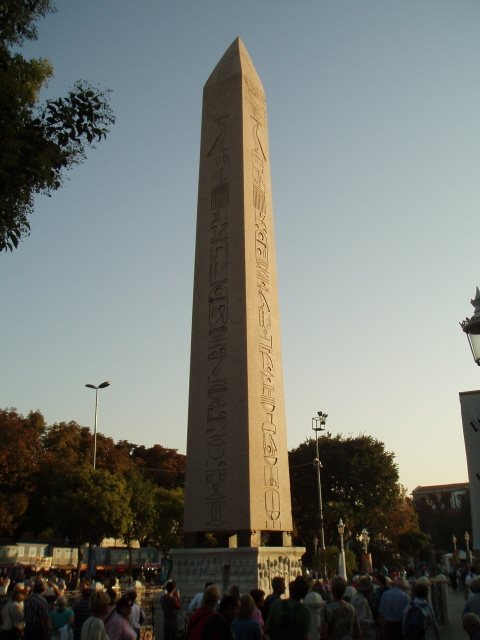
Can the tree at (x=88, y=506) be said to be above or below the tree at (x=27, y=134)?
below

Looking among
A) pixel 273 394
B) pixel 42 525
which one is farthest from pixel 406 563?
pixel 273 394

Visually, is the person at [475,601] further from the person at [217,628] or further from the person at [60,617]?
the person at [60,617]

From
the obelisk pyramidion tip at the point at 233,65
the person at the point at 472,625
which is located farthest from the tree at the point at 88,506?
the person at the point at 472,625

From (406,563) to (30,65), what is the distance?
4837cm

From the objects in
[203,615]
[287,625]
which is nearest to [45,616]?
[203,615]

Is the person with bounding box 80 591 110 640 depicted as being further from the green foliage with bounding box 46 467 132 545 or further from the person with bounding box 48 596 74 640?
the green foliage with bounding box 46 467 132 545

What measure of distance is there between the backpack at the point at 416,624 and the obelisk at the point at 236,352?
296 centimetres

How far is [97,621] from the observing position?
4938 mm

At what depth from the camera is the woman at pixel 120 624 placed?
18.4 ft

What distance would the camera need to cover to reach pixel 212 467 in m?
10.0

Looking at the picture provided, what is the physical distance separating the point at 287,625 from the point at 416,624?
2.66 m

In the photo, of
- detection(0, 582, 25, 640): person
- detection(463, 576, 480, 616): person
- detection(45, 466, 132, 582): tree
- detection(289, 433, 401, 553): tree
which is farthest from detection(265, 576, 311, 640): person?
detection(289, 433, 401, 553): tree

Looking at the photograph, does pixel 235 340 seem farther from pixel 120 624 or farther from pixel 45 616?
pixel 120 624

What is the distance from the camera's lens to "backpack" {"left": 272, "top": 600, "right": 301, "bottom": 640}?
490cm
